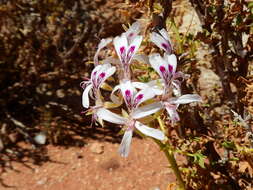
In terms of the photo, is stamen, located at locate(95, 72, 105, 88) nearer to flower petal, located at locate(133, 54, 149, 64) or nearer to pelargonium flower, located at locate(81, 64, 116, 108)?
pelargonium flower, located at locate(81, 64, 116, 108)

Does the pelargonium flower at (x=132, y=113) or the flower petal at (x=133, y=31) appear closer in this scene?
the pelargonium flower at (x=132, y=113)

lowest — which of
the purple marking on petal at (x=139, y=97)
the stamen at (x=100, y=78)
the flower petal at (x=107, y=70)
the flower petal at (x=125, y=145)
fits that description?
the flower petal at (x=125, y=145)

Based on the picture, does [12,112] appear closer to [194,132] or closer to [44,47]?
[44,47]

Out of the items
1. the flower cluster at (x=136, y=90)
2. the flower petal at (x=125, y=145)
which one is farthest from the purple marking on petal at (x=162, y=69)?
the flower petal at (x=125, y=145)

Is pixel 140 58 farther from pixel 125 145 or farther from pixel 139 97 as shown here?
pixel 125 145

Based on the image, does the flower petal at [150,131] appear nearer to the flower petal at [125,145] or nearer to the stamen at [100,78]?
the flower petal at [125,145]

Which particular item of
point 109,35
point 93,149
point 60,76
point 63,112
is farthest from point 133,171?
point 109,35

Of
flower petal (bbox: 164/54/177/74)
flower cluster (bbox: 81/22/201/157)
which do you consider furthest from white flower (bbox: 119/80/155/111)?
flower petal (bbox: 164/54/177/74)
